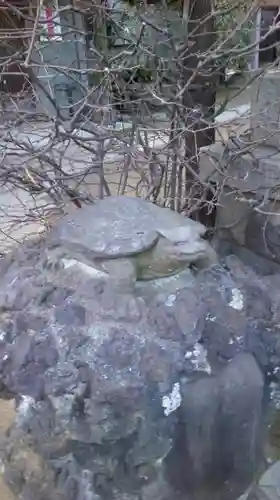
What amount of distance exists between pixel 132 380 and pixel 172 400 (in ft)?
0.19

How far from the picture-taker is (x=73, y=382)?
68 centimetres

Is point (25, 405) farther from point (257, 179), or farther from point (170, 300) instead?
point (257, 179)

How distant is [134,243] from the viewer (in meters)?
0.71

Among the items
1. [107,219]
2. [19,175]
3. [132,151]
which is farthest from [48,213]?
[107,219]

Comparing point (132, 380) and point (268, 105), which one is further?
point (268, 105)

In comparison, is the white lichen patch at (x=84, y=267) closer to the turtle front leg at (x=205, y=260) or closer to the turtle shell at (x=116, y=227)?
the turtle shell at (x=116, y=227)

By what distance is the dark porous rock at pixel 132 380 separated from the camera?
68 cm

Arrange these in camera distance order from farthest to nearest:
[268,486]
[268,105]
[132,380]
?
[268,105], [268,486], [132,380]

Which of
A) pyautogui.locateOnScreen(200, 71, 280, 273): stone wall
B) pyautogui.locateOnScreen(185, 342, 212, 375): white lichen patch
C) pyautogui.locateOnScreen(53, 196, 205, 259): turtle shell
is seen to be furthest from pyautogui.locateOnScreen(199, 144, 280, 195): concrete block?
pyautogui.locateOnScreen(185, 342, 212, 375): white lichen patch

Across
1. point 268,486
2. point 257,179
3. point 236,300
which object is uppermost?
point 236,300

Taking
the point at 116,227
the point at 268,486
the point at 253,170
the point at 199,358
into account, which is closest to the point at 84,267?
the point at 116,227

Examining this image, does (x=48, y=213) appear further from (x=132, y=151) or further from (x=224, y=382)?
(x=224, y=382)

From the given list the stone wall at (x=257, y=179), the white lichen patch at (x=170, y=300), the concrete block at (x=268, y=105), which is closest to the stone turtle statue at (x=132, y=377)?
the white lichen patch at (x=170, y=300)

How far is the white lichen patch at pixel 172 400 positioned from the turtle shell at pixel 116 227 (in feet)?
0.54
